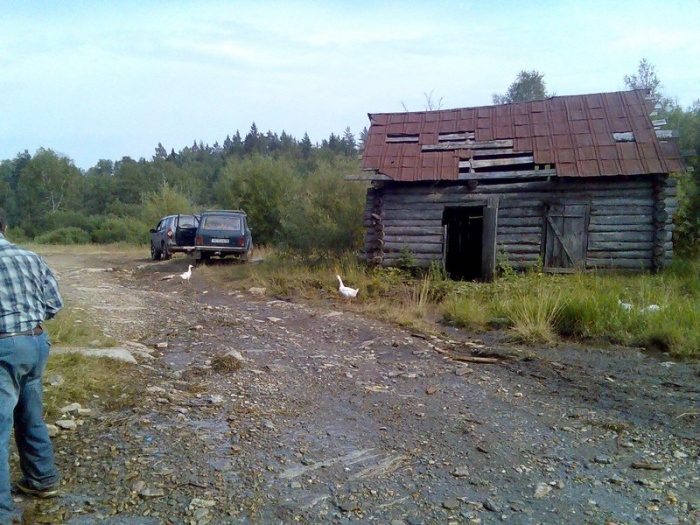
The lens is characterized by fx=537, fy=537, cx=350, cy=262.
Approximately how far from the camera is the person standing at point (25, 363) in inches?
122

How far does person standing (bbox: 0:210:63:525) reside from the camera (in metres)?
3.10

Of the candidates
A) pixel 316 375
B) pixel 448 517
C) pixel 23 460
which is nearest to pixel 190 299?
pixel 316 375

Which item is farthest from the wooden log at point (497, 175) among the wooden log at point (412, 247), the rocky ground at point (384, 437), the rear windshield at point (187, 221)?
the rear windshield at point (187, 221)

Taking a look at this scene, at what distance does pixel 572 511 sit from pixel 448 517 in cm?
78

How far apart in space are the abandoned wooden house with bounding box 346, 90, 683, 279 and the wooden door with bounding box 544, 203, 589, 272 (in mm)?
25

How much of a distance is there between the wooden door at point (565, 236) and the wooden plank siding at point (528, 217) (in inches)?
5.2

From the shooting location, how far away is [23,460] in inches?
131

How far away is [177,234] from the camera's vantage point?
1941cm

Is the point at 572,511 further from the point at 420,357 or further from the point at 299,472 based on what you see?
the point at 420,357

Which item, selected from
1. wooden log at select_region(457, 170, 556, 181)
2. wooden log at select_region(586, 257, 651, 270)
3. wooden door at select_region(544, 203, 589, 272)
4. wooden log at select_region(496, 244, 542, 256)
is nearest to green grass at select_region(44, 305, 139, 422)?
wooden log at select_region(457, 170, 556, 181)

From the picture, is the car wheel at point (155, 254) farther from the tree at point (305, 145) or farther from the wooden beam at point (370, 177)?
the tree at point (305, 145)

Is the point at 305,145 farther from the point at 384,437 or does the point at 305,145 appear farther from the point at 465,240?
the point at 384,437

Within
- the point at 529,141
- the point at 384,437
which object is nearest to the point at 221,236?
the point at 529,141

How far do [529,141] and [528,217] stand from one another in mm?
2089
